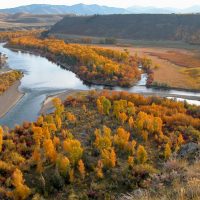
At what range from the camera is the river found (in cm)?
4928

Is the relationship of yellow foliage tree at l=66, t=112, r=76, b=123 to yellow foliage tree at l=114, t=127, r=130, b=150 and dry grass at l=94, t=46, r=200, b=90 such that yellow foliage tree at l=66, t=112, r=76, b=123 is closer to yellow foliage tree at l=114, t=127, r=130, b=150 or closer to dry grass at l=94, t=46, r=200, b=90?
yellow foliage tree at l=114, t=127, r=130, b=150

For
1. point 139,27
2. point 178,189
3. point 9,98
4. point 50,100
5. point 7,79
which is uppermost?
point 178,189

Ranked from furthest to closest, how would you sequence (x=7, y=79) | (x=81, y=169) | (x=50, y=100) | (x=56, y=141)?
(x=7, y=79)
(x=50, y=100)
(x=56, y=141)
(x=81, y=169)

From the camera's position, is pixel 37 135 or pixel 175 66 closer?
pixel 37 135

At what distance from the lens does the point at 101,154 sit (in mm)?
30797

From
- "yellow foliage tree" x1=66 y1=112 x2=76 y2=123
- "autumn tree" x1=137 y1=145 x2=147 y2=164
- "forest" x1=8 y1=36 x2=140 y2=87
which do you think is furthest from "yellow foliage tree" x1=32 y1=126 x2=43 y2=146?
"forest" x1=8 y1=36 x2=140 y2=87

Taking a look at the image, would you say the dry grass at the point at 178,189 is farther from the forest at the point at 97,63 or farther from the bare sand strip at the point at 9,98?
the forest at the point at 97,63

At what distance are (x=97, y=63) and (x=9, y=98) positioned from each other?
25431 millimetres

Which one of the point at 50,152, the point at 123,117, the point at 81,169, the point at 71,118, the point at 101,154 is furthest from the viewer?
the point at 71,118

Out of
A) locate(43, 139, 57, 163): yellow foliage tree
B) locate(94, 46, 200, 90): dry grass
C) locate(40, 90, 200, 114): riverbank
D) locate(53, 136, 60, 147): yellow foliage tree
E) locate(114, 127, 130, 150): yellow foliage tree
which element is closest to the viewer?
locate(43, 139, 57, 163): yellow foliage tree

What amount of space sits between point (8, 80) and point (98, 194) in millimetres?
46728

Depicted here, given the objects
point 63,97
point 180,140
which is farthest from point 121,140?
point 63,97

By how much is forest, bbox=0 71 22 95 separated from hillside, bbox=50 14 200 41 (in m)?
71.1

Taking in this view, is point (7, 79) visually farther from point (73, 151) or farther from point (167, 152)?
point (167, 152)
